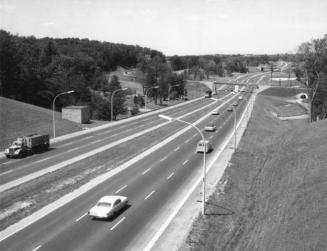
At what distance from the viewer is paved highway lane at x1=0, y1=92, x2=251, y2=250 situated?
24625 mm

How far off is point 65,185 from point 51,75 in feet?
251

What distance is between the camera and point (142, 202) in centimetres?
3262

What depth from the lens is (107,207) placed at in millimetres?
28922

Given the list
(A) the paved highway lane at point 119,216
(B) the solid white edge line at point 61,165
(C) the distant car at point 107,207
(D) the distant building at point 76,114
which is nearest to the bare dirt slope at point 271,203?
(A) the paved highway lane at point 119,216

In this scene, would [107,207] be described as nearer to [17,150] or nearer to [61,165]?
[61,165]

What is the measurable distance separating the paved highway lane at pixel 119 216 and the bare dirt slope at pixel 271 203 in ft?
13.4

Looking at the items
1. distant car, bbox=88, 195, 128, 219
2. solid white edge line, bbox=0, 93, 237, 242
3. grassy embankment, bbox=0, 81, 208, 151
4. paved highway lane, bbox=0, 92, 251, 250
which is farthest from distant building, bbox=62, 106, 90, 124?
distant car, bbox=88, 195, 128, 219

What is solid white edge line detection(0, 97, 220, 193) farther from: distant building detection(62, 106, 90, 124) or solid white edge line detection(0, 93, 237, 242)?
distant building detection(62, 106, 90, 124)

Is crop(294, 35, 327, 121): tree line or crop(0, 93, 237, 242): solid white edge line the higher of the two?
crop(294, 35, 327, 121): tree line

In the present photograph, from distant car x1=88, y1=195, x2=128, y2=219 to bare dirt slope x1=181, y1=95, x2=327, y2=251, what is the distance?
616cm

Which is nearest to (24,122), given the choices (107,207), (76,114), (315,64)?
(76,114)

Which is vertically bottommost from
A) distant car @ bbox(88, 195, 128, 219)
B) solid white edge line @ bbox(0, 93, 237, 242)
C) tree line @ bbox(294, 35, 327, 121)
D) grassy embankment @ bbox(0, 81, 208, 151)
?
solid white edge line @ bbox(0, 93, 237, 242)

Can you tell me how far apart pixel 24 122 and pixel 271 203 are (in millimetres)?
46314

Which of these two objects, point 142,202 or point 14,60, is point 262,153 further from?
point 14,60
